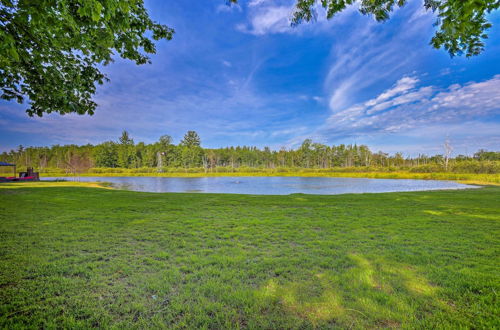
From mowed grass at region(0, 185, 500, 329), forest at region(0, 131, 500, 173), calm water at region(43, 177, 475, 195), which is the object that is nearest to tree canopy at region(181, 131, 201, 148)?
forest at region(0, 131, 500, 173)

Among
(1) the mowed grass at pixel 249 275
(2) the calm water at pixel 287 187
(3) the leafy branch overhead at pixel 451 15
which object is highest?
(3) the leafy branch overhead at pixel 451 15

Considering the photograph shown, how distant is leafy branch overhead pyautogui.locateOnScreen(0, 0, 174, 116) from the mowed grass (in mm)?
3016

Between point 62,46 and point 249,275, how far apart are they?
Result: 5028 mm

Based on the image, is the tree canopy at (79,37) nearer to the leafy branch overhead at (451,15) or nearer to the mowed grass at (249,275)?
the leafy branch overhead at (451,15)

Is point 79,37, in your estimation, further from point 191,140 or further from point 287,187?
point 191,140

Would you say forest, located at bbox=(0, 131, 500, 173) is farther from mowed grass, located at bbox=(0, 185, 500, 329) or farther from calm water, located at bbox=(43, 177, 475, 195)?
mowed grass, located at bbox=(0, 185, 500, 329)

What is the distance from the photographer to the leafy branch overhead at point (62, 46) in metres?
2.88

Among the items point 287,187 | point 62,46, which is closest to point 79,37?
point 62,46

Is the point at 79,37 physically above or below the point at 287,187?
above

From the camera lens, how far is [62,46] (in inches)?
151

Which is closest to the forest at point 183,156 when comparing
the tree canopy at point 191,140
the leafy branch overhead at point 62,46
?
the tree canopy at point 191,140

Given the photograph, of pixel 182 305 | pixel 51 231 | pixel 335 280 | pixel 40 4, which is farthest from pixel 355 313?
pixel 51 231

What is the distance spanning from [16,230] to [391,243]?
8428 millimetres

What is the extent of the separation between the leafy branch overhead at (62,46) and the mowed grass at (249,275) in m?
3.02
